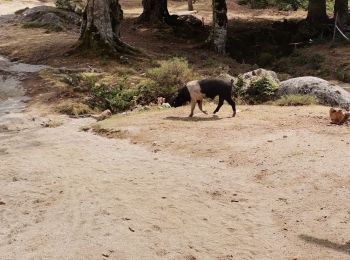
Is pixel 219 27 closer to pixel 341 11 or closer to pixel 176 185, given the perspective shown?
pixel 341 11

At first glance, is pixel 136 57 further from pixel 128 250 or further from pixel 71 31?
pixel 128 250

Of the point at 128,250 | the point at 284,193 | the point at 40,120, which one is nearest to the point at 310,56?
the point at 40,120

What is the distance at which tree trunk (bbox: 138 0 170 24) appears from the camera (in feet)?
85.6

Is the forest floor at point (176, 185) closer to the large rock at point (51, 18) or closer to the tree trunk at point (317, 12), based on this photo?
the large rock at point (51, 18)

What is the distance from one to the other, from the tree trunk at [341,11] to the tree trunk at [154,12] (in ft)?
26.9

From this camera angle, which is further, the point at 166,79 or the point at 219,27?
the point at 219,27

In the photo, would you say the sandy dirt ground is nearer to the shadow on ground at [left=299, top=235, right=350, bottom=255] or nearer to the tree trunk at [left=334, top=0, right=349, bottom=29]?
the shadow on ground at [left=299, top=235, right=350, bottom=255]

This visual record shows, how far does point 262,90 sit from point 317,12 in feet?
40.0

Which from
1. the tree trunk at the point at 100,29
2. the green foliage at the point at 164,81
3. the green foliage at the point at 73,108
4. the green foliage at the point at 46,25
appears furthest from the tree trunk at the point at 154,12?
the green foliage at the point at 73,108

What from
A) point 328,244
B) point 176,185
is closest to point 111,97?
point 176,185

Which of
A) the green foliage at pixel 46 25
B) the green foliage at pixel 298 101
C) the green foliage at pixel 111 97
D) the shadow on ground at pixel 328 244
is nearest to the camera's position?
the shadow on ground at pixel 328 244

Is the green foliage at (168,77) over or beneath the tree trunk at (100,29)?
beneath

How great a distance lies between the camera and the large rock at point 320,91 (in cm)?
1291

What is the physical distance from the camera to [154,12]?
26.2 meters
